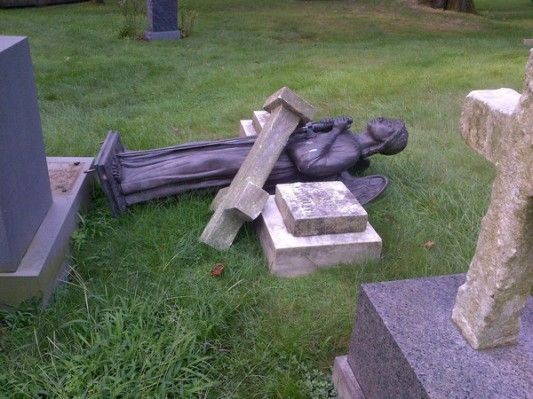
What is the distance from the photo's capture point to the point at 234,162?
150 inches

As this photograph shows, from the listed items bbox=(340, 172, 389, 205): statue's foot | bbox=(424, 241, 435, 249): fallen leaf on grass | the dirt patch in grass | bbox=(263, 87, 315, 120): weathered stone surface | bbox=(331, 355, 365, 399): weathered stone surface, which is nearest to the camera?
bbox=(331, 355, 365, 399): weathered stone surface

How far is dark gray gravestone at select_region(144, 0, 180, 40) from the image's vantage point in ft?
32.6

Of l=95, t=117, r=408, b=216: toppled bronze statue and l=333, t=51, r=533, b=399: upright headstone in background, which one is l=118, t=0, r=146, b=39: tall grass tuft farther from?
l=333, t=51, r=533, b=399: upright headstone in background

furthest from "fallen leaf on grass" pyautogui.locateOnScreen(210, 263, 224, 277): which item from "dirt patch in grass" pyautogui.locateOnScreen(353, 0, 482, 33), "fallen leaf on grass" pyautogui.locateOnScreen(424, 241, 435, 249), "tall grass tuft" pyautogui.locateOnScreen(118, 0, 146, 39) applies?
"dirt patch in grass" pyautogui.locateOnScreen(353, 0, 482, 33)

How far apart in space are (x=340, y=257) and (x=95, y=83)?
16.7 ft

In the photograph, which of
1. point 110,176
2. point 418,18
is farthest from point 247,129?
point 418,18

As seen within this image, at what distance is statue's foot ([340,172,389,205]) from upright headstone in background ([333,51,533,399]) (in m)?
1.68

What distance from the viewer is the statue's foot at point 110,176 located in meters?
3.50

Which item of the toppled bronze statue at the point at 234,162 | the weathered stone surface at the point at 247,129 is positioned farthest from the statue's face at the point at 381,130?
the weathered stone surface at the point at 247,129

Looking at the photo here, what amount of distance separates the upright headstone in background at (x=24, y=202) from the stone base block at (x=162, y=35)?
7296mm

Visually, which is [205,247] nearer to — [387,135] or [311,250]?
[311,250]

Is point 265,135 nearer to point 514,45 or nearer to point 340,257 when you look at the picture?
point 340,257

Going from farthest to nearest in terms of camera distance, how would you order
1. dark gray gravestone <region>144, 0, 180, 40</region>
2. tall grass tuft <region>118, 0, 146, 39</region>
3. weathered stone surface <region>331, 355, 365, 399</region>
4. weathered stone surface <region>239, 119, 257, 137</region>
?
tall grass tuft <region>118, 0, 146, 39</region> < dark gray gravestone <region>144, 0, 180, 40</region> < weathered stone surface <region>239, 119, 257, 137</region> < weathered stone surface <region>331, 355, 365, 399</region>

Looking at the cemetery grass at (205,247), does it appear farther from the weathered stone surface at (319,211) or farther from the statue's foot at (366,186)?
the weathered stone surface at (319,211)
